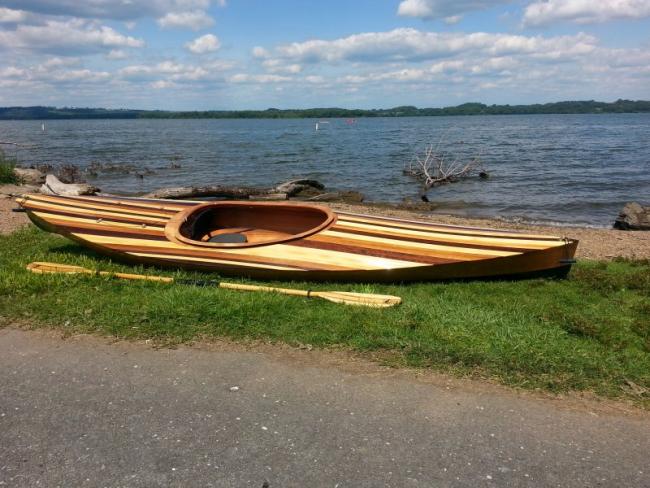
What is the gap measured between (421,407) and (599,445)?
3.36ft

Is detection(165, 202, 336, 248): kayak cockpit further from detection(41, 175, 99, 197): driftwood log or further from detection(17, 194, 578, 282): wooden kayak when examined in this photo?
detection(41, 175, 99, 197): driftwood log

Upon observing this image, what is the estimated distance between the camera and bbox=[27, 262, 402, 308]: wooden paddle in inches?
197

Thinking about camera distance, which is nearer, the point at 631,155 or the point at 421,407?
the point at 421,407

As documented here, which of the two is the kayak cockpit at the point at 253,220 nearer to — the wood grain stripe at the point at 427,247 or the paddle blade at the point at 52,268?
the wood grain stripe at the point at 427,247

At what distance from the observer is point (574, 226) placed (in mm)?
11797

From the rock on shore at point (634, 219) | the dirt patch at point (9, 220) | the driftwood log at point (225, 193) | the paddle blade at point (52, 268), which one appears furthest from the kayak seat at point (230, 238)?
the rock on shore at point (634, 219)

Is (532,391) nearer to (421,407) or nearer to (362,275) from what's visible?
(421,407)

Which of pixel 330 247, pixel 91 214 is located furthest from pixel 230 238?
pixel 91 214

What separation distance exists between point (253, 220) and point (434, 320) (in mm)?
4204

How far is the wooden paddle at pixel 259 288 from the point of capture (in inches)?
197

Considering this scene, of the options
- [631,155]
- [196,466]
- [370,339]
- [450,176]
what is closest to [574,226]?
[450,176]

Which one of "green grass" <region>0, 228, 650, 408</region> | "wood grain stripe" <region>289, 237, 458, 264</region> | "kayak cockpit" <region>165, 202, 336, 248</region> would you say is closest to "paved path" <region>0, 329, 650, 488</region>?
"green grass" <region>0, 228, 650, 408</region>

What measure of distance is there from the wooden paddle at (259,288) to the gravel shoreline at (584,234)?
334cm

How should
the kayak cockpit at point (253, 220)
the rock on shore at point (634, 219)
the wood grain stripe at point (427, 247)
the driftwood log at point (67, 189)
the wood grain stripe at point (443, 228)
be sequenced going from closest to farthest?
the wood grain stripe at point (427, 247)
the wood grain stripe at point (443, 228)
the kayak cockpit at point (253, 220)
the rock on shore at point (634, 219)
the driftwood log at point (67, 189)
